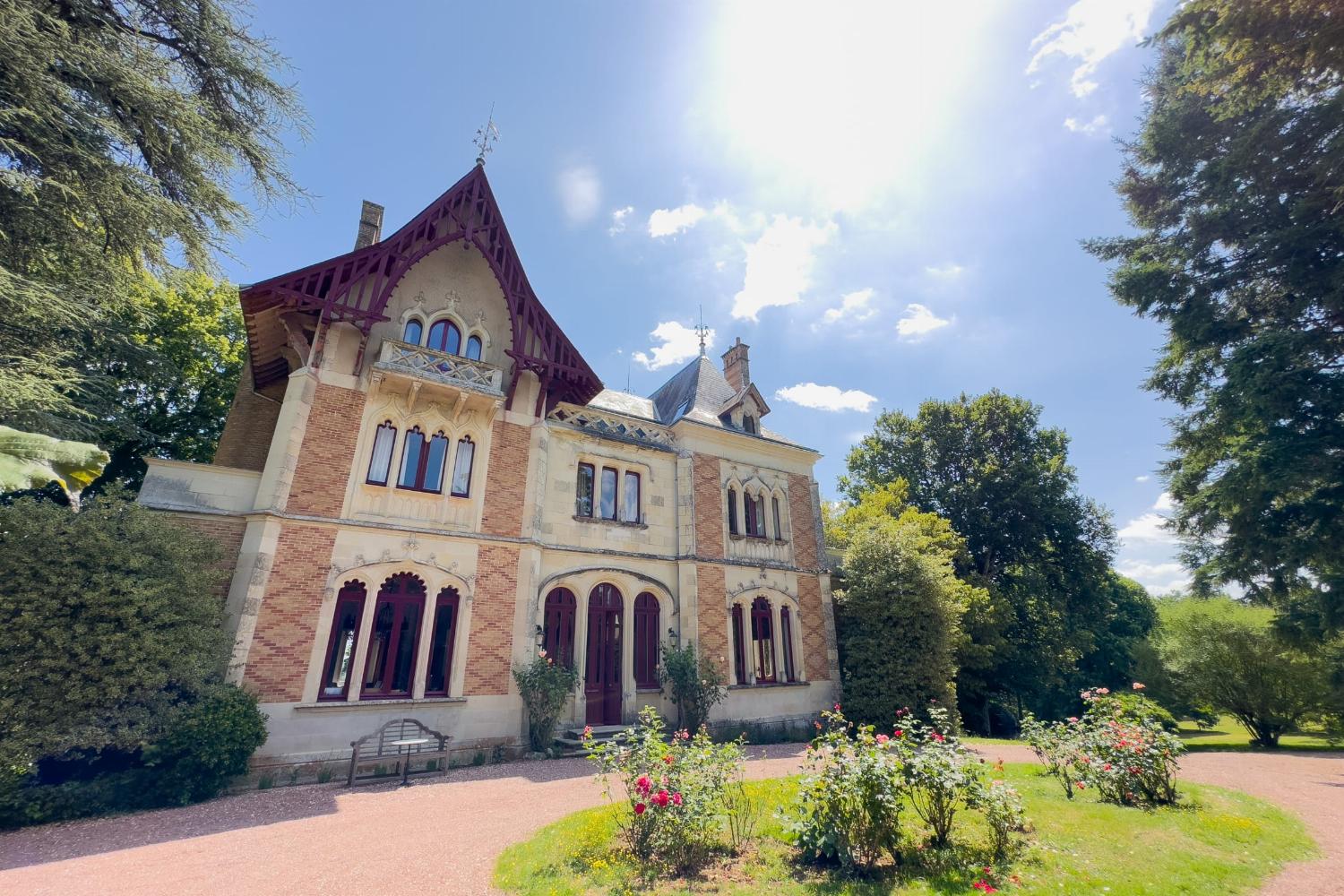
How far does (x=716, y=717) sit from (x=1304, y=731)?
26.0 meters

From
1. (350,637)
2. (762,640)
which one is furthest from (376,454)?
(762,640)

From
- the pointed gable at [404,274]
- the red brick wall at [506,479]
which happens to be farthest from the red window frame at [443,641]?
the pointed gable at [404,274]

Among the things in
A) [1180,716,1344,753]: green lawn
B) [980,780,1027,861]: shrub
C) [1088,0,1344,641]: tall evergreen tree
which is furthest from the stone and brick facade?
[1180,716,1344,753]: green lawn

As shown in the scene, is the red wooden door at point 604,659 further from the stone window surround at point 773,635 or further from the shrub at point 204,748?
the shrub at point 204,748

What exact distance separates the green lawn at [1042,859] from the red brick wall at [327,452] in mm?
8475

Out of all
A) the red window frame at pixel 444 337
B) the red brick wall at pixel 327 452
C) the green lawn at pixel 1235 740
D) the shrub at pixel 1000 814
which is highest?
the red window frame at pixel 444 337

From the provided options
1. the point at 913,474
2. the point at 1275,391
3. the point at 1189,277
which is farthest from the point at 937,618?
the point at 913,474

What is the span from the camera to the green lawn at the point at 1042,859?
5.23 m

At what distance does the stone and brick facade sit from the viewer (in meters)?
10.9

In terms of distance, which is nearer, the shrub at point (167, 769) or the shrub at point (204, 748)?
the shrub at point (167, 769)

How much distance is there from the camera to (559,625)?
14.1 metres

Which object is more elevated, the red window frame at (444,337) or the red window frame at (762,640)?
the red window frame at (444,337)

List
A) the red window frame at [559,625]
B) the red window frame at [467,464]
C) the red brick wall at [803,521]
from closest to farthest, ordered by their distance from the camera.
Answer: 1. the red window frame at [467,464]
2. the red window frame at [559,625]
3. the red brick wall at [803,521]

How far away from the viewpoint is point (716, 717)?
14961 mm
